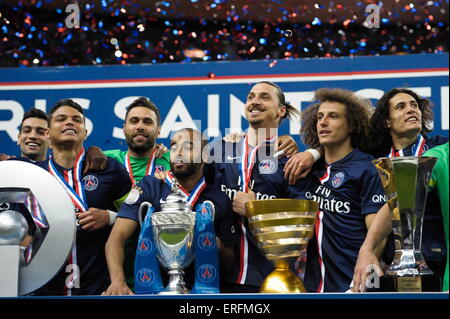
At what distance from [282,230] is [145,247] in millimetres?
515

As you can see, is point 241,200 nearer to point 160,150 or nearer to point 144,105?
point 160,150

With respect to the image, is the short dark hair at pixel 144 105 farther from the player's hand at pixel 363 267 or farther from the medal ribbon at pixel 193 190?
the player's hand at pixel 363 267

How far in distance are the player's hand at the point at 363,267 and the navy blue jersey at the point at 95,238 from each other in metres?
0.96

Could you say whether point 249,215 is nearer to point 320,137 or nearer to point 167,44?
point 320,137

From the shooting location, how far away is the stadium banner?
8.97ft

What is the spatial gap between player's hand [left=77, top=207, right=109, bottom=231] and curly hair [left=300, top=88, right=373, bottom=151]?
85 centimetres

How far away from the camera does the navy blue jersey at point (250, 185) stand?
103 inches

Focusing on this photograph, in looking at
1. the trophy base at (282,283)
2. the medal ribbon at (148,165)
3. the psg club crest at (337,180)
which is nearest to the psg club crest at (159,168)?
the medal ribbon at (148,165)

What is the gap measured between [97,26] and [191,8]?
427 mm

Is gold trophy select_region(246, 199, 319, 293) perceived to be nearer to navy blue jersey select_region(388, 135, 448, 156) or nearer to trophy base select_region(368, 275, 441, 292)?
trophy base select_region(368, 275, 441, 292)

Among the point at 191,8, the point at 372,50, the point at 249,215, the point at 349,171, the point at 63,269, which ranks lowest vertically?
the point at 63,269

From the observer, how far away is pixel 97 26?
118 inches

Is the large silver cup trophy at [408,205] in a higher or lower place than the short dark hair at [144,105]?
lower

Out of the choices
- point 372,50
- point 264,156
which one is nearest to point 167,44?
point 264,156
